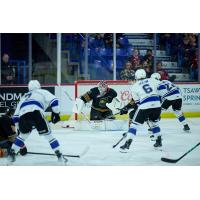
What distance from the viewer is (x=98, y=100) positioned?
5.69m

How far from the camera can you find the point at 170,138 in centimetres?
564

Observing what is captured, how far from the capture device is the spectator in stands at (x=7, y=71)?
18.3 ft

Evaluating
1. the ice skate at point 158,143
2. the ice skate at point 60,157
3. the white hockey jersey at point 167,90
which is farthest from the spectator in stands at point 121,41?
the ice skate at point 60,157

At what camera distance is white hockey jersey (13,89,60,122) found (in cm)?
554

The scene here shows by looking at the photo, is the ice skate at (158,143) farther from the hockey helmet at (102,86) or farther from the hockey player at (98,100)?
the hockey helmet at (102,86)

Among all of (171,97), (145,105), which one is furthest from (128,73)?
(171,97)

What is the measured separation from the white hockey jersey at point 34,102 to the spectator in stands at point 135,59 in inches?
29.7

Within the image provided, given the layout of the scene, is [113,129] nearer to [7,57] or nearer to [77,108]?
[77,108]

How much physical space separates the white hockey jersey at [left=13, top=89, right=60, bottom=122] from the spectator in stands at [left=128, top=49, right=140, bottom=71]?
2.48 ft

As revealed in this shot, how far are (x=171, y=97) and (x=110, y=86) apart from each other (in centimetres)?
56

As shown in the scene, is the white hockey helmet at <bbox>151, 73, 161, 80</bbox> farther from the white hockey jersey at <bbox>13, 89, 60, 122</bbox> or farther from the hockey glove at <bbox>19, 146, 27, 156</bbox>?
the hockey glove at <bbox>19, 146, 27, 156</bbox>

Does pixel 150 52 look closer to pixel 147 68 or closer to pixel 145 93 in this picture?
pixel 147 68

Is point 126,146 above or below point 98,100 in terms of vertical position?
below

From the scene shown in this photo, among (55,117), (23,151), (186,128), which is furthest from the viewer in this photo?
(186,128)
